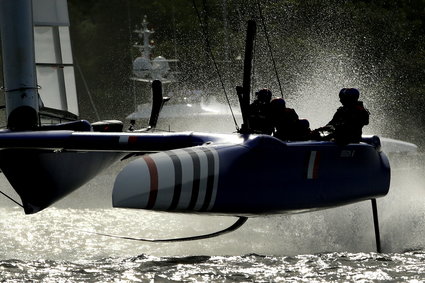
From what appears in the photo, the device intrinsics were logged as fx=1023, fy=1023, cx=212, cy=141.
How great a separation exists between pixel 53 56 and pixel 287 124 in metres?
4.45

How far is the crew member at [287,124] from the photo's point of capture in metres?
9.35

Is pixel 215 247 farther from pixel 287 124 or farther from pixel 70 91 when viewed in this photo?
pixel 70 91

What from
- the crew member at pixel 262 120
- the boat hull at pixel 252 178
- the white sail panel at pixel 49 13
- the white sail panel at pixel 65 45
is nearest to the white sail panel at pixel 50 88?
the white sail panel at pixel 65 45

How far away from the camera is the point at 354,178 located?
9.07 metres

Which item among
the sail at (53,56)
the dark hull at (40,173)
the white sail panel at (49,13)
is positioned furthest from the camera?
the sail at (53,56)

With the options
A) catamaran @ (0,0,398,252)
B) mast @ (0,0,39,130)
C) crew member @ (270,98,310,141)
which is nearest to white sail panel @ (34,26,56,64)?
catamaran @ (0,0,398,252)

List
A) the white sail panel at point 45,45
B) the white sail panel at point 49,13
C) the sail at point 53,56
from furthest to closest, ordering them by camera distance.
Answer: the white sail panel at point 45,45 → the sail at point 53,56 → the white sail panel at point 49,13

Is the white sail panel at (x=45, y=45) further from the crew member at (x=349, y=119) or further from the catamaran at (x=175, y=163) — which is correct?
the crew member at (x=349, y=119)

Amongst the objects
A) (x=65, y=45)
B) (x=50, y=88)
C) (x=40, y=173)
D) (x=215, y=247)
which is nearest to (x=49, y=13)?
(x=65, y=45)

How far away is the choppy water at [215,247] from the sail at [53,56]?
138 centimetres

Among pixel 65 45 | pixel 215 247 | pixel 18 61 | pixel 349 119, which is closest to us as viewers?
pixel 349 119

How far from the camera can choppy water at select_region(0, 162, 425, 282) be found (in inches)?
306

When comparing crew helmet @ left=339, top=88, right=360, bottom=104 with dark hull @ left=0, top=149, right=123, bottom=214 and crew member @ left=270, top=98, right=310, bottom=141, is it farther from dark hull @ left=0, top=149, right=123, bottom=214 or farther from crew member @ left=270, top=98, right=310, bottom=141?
dark hull @ left=0, top=149, right=123, bottom=214

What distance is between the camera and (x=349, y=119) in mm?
9266
